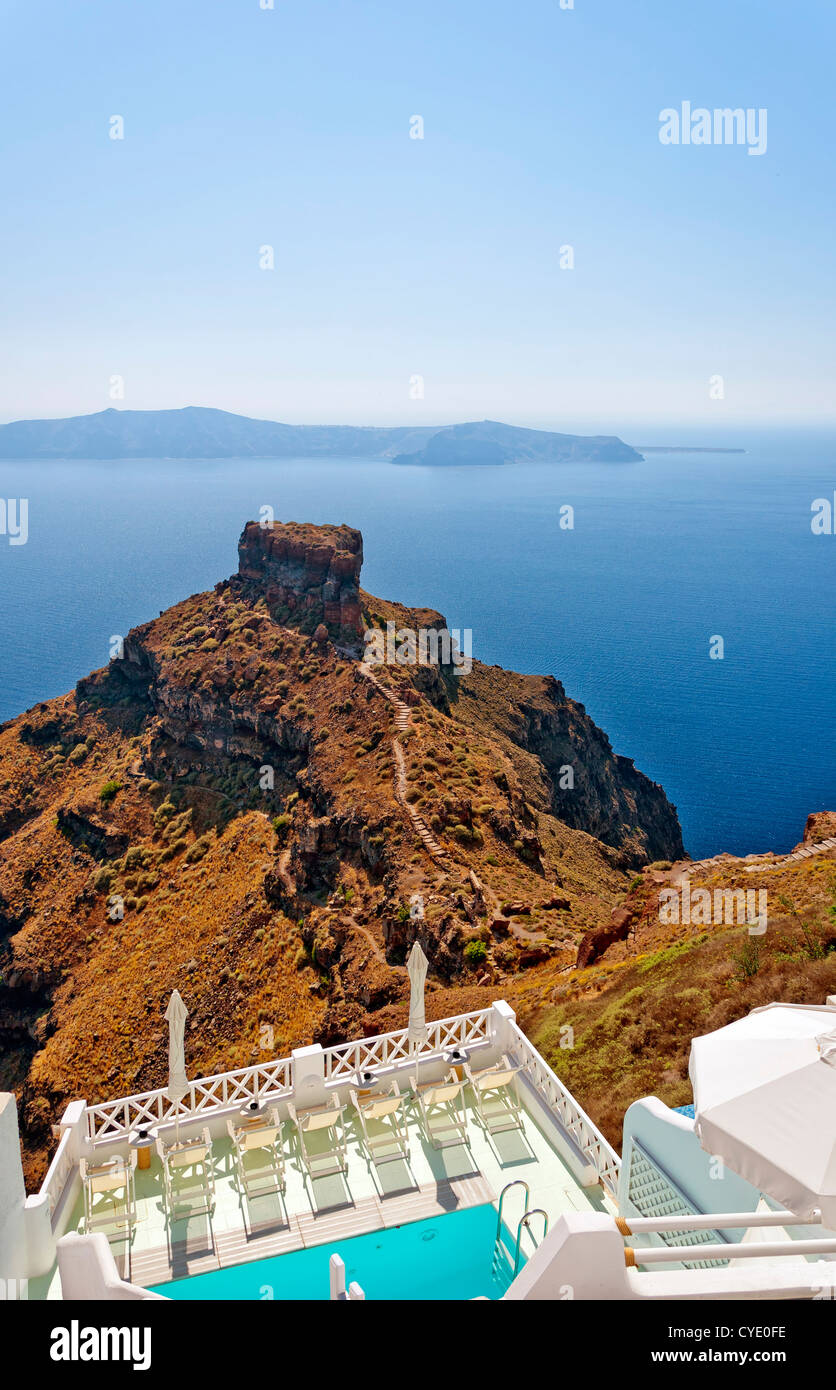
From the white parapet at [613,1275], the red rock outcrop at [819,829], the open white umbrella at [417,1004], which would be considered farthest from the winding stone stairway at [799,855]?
the white parapet at [613,1275]

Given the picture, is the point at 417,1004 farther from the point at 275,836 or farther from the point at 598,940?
the point at 275,836

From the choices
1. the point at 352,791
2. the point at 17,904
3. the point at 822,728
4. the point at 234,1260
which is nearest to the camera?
the point at 234,1260

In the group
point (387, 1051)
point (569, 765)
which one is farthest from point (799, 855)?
point (569, 765)

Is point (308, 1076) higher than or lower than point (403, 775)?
higher

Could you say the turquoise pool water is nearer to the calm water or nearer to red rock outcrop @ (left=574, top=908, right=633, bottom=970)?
red rock outcrop @ (left=574, top=908, right=633, bottom=970)
